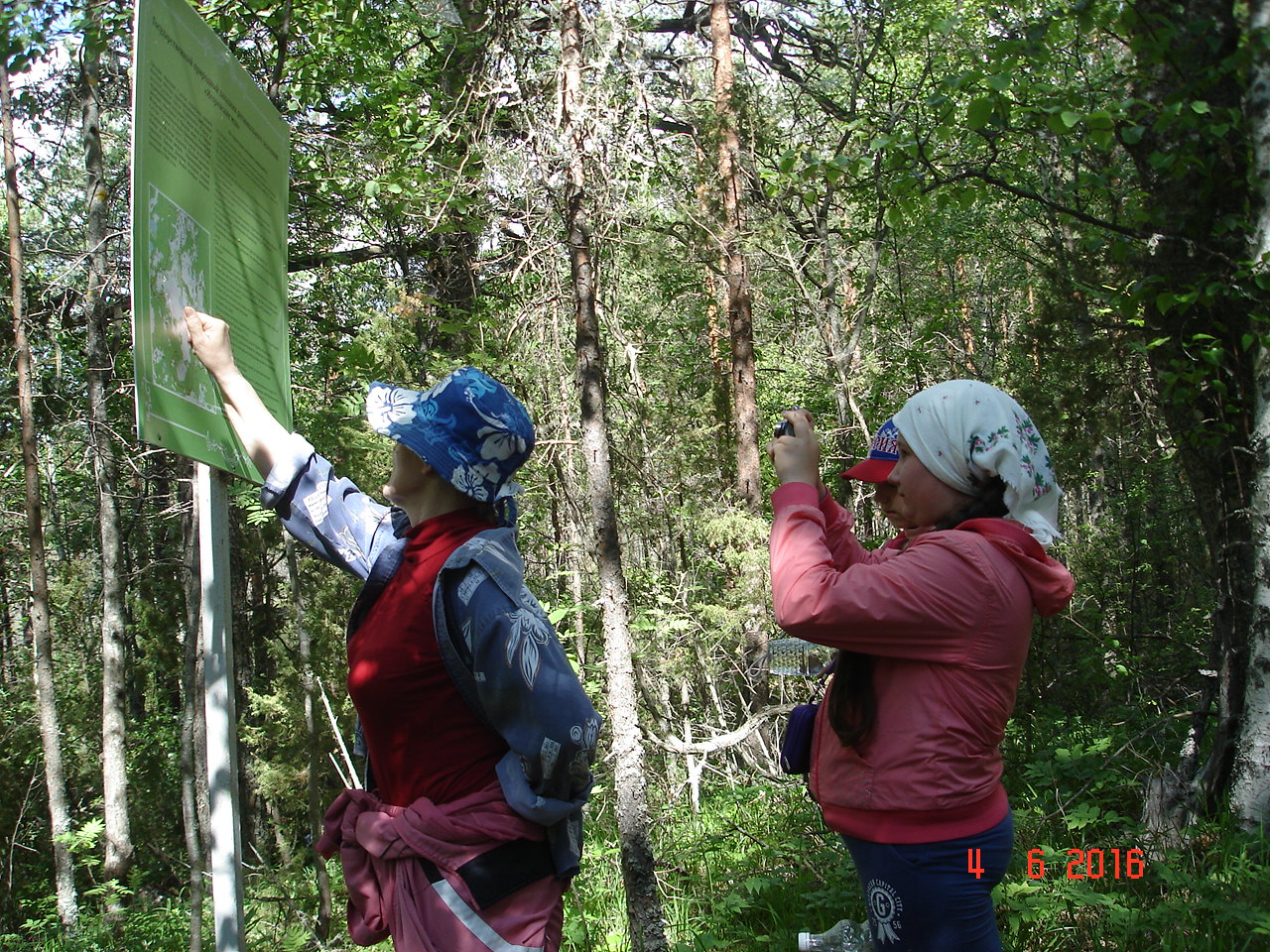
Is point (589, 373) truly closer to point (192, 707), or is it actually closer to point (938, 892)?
point (938, 892)

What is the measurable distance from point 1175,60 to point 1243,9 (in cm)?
37

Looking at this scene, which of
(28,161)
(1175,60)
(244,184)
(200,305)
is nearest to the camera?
(200,305)

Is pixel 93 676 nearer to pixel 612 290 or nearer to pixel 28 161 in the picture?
pixel 28 161

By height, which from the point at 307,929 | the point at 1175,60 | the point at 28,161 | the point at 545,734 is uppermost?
the point at 28,161

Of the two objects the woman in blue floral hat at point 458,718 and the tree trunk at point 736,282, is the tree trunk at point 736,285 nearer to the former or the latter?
the tree trunk at point 736,282

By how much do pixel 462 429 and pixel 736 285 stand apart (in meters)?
7.74

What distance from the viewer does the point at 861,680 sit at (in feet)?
6.35

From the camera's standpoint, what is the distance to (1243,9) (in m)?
4.02

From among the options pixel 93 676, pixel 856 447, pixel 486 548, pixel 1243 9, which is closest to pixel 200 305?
pixel 486 548

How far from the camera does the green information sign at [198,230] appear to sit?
1.94 metres

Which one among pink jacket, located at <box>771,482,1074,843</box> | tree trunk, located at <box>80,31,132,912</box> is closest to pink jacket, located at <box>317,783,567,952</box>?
pink jacket, located at <box>771,482,1074,843</box>

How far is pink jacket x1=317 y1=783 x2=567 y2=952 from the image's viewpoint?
5.62ft
